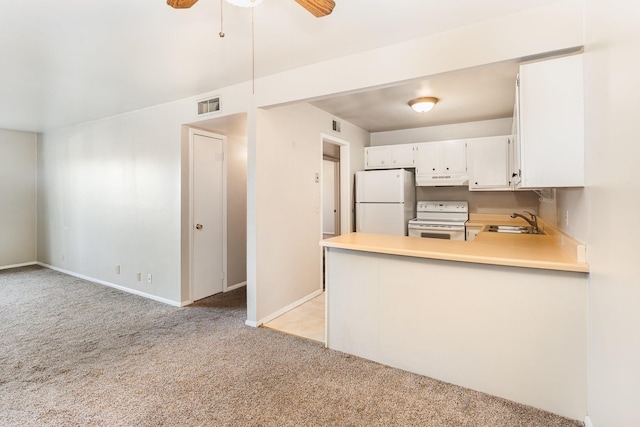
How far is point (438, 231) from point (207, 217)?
10.7ft

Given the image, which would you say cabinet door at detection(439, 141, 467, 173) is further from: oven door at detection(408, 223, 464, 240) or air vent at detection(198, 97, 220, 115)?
air vent at detection(198, 97, 220, 115)

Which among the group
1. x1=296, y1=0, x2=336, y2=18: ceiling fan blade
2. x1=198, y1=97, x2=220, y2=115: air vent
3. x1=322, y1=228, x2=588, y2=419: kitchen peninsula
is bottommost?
x1=322, y1=228, x2=588, y2=419: kitchen peninsula

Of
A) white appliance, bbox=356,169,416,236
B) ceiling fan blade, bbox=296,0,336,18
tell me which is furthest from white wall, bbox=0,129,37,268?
ceiling fan blade, bbox=296,0,336,18

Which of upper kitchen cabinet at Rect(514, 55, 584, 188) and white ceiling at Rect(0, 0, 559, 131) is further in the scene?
white ceiling at Rect(0, 0, 559, 131)

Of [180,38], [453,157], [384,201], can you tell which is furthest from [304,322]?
[453,157]

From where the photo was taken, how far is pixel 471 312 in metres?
2.02

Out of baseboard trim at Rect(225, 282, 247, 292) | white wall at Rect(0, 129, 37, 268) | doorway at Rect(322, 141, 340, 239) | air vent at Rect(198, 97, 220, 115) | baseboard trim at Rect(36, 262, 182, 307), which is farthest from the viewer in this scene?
doorway at Rect(322, 141, 340, 239)

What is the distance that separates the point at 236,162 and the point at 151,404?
3.20 m

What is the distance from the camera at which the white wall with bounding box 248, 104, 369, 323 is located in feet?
10.3

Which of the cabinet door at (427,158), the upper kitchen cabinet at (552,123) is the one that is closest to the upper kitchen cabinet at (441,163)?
the cabinet door at (427,158)

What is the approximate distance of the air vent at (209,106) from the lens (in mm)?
3330

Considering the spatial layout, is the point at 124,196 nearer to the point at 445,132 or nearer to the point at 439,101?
the point at 439,101

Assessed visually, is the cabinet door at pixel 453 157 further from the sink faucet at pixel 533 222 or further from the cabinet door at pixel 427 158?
the sink faucet at pixel 533 222

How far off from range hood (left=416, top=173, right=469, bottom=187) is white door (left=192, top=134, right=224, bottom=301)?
2.96 m
